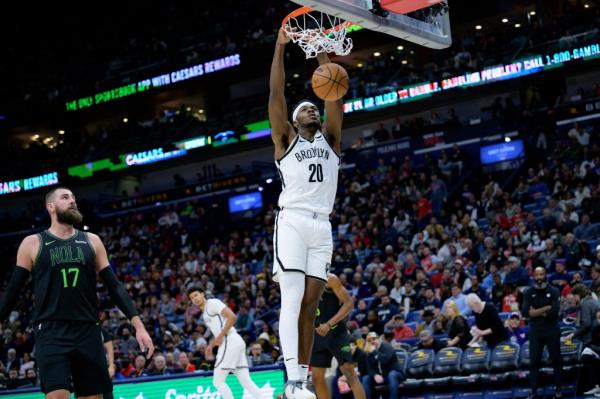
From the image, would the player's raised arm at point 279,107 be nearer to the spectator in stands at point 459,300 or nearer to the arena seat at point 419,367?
the arena seat at point 419,367

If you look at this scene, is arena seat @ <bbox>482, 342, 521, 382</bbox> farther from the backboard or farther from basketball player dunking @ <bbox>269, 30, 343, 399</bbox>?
basketball player dunking @ <bbox>269, 30, 343, 399</bbox>

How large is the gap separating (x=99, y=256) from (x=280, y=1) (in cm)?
3073

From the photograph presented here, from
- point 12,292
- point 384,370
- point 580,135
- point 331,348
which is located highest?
point 580,135

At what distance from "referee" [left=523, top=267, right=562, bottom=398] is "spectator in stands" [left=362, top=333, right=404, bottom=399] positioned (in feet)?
7.68

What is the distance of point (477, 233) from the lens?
21.0 meters

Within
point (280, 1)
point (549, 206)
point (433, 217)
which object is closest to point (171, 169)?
point (280, 1)

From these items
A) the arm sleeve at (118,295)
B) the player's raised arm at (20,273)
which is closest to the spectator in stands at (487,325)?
the arm sleeve at (118,295)

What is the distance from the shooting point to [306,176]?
6.73 m

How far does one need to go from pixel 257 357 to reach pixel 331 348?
248 inches

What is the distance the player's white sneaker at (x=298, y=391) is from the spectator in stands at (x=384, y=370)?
817 centimetres

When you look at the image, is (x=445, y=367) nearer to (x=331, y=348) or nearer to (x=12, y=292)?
(x=331, y=348)

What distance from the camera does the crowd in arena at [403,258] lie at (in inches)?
677

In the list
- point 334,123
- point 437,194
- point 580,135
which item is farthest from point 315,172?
point 580,135

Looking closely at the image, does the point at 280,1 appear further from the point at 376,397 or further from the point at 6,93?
the point at 376,397
